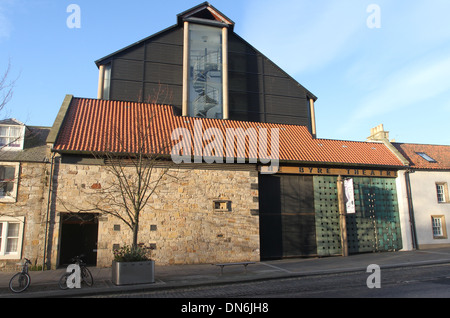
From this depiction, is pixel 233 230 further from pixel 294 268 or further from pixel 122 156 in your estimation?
pixel 122 156

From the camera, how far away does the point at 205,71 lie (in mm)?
23656

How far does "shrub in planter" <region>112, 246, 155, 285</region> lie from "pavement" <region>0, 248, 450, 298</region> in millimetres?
283

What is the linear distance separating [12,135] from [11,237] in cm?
498

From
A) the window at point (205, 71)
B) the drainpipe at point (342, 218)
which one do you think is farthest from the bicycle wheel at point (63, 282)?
the drainpipe at point (342, 218)

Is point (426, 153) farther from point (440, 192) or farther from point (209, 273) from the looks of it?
point (209, 273)

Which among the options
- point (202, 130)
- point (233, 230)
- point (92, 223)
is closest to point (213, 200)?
point (233, 230)

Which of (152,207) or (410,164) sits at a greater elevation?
(410,164)

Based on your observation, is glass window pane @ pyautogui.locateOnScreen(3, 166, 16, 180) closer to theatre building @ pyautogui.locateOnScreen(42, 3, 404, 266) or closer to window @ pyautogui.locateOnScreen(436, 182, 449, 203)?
theatre building @ pyautogui.locateOnScreen(42, 3, 404, 266)

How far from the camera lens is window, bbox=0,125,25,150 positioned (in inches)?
631

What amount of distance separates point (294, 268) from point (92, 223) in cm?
1002

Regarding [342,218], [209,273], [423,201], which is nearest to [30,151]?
[209,273]

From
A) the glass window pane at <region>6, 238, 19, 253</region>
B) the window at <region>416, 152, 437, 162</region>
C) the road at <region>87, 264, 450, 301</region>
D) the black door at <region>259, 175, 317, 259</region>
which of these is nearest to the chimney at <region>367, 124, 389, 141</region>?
the window at <region>416, 152, 437, 162</region>

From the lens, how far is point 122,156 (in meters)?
15.9
